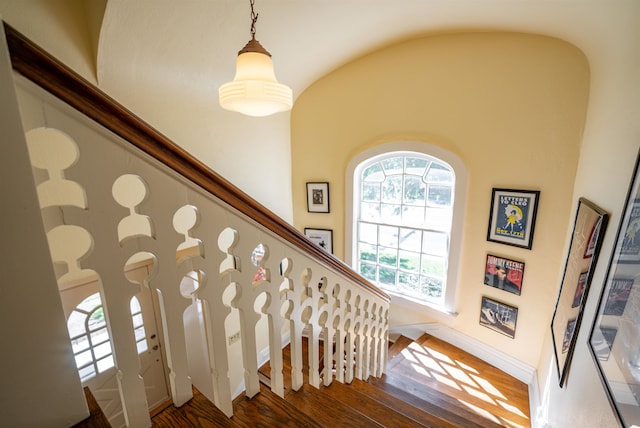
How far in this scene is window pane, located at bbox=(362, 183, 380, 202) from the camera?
352cm

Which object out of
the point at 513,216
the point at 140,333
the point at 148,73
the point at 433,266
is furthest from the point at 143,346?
the point at 513,216

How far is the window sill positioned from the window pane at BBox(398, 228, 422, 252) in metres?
0.57

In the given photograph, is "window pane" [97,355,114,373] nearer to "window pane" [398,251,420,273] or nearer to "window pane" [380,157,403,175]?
"window pane" [398,251,420,273]

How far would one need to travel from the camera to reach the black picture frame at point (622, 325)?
81 centimetres

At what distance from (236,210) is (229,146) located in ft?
7.27

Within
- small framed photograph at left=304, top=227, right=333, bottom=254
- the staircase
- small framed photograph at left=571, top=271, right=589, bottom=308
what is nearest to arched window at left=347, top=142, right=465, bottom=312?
small framed photograph at left=304, top=227, right=333, bottom=254

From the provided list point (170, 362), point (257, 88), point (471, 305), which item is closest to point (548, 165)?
point (471, 305)

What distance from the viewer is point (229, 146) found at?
9.29ft

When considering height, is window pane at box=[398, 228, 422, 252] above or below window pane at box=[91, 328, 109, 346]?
above

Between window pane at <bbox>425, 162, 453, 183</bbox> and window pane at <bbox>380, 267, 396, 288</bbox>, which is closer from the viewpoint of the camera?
window pane at <bbox>425, 162, 453, 183</bbox>

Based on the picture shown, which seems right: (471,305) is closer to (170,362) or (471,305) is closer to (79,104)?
(170,362)

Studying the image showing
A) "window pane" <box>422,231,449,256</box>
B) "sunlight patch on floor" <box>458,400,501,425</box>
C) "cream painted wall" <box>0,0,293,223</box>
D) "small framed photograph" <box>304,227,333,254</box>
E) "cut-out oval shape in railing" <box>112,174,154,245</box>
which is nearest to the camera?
"cream painted wall" <box>0,0,293,223</box>

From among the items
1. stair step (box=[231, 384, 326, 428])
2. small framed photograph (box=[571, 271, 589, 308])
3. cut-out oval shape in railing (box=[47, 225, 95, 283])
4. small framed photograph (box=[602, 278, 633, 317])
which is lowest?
stair step (box=[231, 384, 326, 428])

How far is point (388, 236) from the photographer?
11.5 feet
